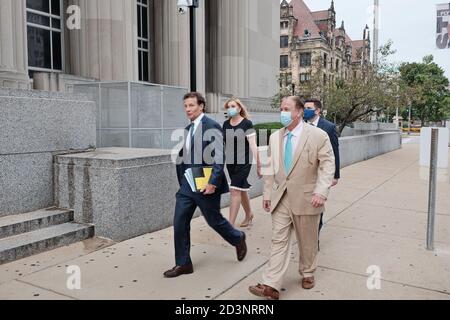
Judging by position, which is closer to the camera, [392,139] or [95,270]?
[95,270]

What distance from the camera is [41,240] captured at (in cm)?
511

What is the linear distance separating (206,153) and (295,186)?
39.9 inches

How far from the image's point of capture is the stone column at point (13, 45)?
11078mm

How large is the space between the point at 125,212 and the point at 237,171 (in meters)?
1.67

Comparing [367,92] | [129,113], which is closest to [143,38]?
[367,92]

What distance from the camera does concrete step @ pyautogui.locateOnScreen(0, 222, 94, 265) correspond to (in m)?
4.80

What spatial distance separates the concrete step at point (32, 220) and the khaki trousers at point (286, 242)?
125 inches

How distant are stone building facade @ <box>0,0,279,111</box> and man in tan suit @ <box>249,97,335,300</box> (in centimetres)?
941

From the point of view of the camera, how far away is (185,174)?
4.48 m

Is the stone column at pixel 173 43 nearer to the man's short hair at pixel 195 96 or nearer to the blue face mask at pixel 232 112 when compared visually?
the blue face mask at pixel 232 112

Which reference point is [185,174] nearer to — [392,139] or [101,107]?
[101,107]

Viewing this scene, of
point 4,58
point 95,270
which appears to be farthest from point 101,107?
point 95,270

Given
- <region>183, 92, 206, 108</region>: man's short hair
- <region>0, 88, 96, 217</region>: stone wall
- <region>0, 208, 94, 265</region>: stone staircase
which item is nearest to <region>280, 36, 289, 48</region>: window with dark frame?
<region>0, 88, 96, 217</region>: stone wall

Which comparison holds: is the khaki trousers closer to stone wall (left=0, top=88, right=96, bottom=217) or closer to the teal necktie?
the teal necktie
